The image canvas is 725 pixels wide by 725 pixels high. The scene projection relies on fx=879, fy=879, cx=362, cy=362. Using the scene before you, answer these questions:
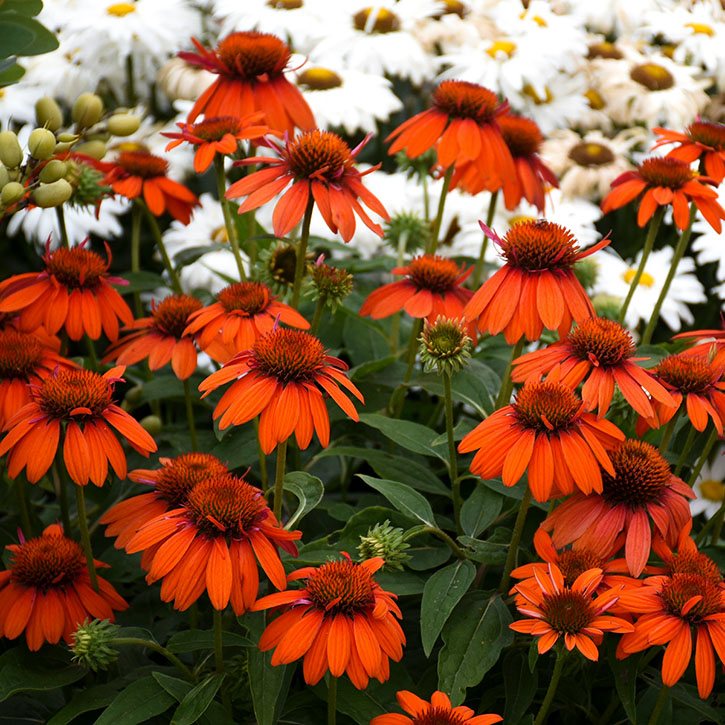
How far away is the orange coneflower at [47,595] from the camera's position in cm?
85

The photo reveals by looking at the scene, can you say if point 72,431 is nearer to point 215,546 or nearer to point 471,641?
point 215,546

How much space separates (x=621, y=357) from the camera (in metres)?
0.85

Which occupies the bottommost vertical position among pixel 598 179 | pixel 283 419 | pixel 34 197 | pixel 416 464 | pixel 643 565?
pixel 598 179

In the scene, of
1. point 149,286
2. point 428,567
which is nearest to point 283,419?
point 428,567

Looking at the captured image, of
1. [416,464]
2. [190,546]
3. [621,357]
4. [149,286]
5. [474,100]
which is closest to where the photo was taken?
[190,546]

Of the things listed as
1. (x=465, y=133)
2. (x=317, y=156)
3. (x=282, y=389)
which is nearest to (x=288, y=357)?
(x=282, y=389)

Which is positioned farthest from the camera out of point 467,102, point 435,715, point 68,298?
point 467,102

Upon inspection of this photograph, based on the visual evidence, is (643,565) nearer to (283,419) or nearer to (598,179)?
(283,419)

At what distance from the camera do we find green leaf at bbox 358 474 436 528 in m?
0.88

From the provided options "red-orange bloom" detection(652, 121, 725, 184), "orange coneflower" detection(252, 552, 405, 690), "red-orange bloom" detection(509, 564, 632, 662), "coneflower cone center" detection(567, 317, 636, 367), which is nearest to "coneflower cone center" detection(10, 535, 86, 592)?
"orange coneflower" detection(252, 552, 405, 690)

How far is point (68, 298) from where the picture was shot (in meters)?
1.03

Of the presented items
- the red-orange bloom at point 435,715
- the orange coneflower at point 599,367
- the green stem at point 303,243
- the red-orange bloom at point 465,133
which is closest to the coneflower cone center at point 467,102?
the red-orange bloom at point 465,133

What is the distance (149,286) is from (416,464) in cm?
48

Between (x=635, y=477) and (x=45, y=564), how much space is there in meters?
0.58
